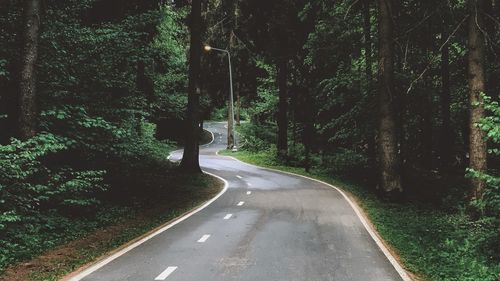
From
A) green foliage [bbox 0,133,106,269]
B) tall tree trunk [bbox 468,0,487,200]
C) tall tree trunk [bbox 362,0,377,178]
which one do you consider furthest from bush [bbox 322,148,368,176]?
green foliage [bbox 0,133,106,269]

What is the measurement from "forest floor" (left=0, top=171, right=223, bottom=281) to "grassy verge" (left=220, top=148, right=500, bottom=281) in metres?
6.26

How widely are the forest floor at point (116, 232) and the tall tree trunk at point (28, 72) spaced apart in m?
3.04

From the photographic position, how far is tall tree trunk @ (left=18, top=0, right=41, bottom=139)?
1068cm

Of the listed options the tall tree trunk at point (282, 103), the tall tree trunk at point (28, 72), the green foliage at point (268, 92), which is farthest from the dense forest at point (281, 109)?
the green foliage at point (268, 92)

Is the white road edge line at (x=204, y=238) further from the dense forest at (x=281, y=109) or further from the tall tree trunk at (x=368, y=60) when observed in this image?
the tall tree trunk at (x=368, y=60)

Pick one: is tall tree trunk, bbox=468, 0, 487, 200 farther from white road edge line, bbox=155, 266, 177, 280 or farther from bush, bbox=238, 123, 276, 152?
bush, bbox=238, 123, 276, 152

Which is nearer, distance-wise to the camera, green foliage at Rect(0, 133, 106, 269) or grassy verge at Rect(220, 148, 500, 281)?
grassy verge at Rect(220, 148, 500, 281)

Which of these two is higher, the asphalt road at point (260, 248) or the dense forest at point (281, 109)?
the dense forest at point (281, 109)

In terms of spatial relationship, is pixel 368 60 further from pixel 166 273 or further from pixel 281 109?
pixel 166 273

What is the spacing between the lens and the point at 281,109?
3522 centimetres

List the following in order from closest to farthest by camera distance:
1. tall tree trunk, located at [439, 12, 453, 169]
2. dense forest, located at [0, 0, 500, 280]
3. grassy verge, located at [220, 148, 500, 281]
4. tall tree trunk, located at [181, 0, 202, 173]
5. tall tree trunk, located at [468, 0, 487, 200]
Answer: grassy verge, located at [220, 148, 500, 281], dense forest, located at [0, 0, 500, 280], tall tree trunk, located at [468, 0, 487, 200], tall tree trunk, located at [439, 12, 453, 169], tall tree trunk, located at [181, 0, 202, 173]

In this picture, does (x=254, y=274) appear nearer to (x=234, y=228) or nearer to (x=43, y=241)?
(x=234, y=228)

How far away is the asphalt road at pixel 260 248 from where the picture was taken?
7.71 meters

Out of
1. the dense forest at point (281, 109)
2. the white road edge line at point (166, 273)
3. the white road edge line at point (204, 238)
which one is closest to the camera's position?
the white road edge line at point (166, 273)
